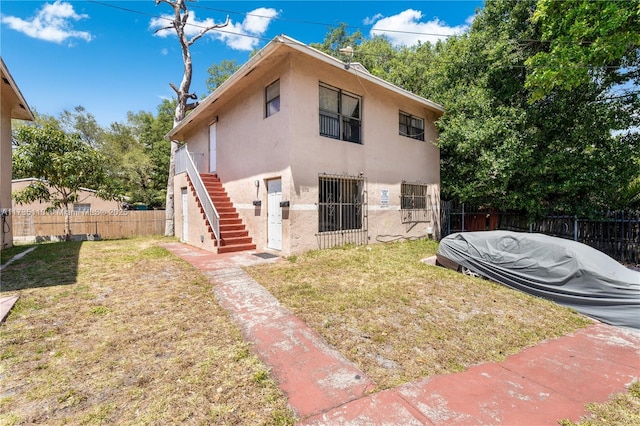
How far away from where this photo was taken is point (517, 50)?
32.4 feet

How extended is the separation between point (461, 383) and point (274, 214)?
22.4 ft

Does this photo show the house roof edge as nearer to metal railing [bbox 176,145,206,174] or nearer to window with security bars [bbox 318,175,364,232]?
metal railing [bbox 176,145,206,174]

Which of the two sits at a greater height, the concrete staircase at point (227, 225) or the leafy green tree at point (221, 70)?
the leafy green tree at point (221, 70)

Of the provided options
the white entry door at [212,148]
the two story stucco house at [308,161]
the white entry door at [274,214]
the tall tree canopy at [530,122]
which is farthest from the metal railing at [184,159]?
the tall tree canopy at [530,122]

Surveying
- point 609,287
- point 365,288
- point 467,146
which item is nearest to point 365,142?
point 467,146

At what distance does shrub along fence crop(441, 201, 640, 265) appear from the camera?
8.39m

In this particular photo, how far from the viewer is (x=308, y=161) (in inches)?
322

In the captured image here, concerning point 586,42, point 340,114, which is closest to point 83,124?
point 340,114

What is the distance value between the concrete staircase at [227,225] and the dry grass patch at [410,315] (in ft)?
8.13

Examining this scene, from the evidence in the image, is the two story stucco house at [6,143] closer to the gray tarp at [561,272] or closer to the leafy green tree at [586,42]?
the gray tarp at [561,272]

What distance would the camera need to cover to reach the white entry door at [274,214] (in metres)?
8.45

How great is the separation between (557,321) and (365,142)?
707cm

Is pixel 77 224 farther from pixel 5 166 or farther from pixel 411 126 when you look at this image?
pixel 411 126

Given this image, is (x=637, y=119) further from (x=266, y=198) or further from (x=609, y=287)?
(x=266, y=198)
